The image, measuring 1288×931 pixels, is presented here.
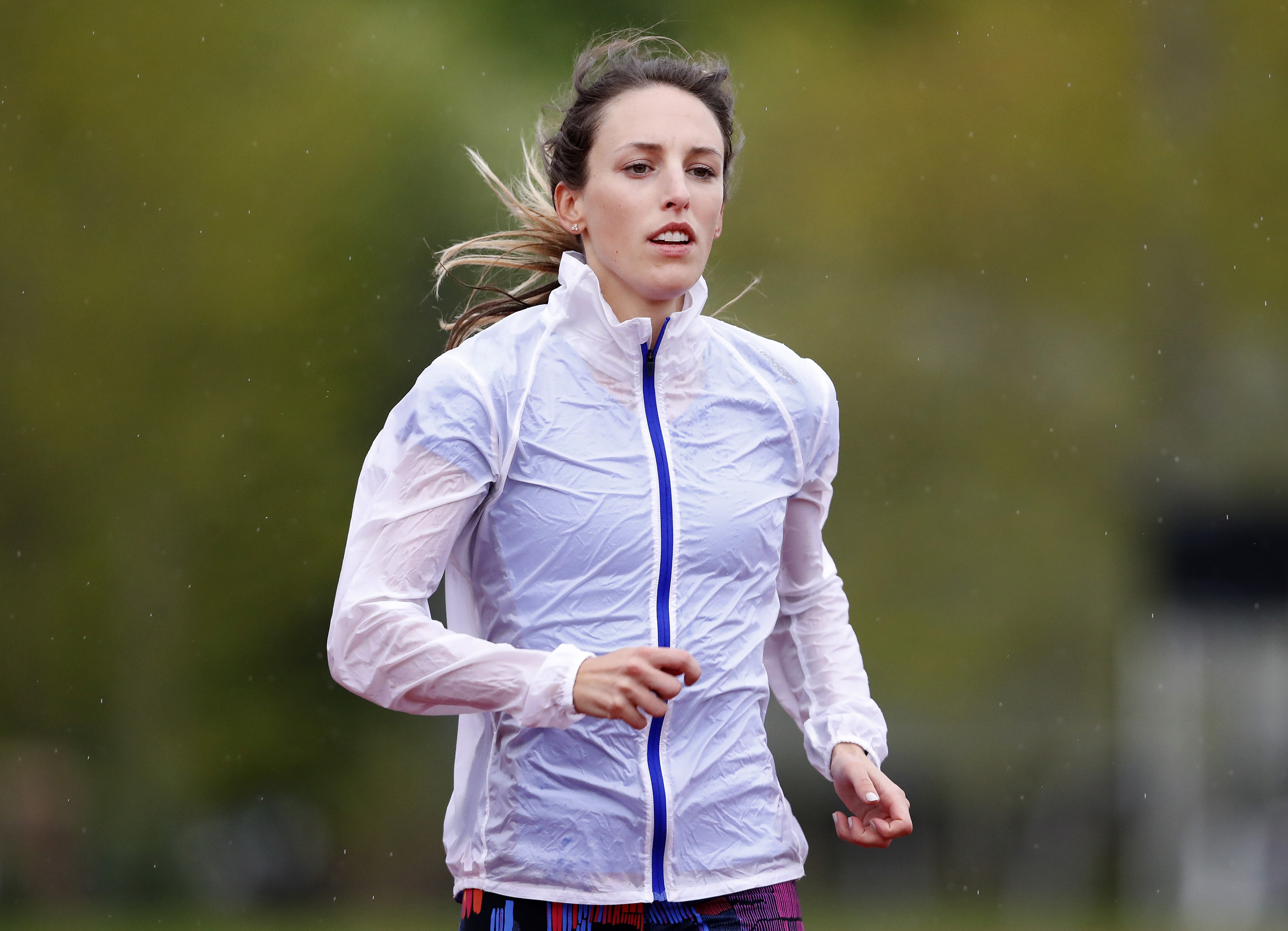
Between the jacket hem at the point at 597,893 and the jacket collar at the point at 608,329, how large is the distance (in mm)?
679

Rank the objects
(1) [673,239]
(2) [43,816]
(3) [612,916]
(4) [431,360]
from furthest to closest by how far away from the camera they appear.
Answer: (4) [431,360], (2) [43,816], (1) [673,239], (3) [612,916]

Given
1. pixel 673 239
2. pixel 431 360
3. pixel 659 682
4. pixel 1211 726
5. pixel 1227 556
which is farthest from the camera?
pixel 431 360

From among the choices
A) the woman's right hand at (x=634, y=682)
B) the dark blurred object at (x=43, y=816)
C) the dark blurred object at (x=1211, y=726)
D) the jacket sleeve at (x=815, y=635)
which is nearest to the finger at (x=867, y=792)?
the jacket sleeve at (x=815, y=635)

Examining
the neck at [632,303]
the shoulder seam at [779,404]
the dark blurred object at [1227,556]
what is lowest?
the shoulder seam at [779,404]

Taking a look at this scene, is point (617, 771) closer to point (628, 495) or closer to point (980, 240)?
point (628, 495)

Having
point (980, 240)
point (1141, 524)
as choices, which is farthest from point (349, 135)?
point (1141, 524)

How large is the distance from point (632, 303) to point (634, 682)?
0.64 meters

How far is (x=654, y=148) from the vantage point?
7.70 feet

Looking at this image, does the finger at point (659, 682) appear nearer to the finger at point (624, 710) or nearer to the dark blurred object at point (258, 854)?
the finger at point (624, 710)

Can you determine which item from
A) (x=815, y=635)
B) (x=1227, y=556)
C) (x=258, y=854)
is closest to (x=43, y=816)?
(x=258, y=854)

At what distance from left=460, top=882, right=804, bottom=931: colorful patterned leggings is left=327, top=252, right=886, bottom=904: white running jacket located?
20mm

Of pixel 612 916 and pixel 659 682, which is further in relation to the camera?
pixel 612 916

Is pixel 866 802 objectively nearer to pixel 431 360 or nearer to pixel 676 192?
pixel 676 192

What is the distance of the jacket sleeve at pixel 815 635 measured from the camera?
2.42m
